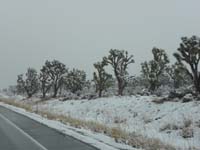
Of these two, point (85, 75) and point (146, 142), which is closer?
point (146, 142)

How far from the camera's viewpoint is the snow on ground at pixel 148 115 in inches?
747

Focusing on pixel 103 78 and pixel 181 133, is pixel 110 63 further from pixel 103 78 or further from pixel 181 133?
pixel 181 133

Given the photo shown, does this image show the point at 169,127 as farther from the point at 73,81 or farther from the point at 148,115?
the point at 73,81

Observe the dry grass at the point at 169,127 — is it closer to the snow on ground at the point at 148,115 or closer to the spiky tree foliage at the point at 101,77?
the snow on ground at the point at 148,115

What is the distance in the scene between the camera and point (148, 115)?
28766mm

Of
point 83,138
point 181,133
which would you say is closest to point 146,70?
point 181,133

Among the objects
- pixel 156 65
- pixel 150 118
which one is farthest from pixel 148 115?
pixel 156 65

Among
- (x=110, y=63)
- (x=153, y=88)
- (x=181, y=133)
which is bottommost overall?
(x=181, y=133)

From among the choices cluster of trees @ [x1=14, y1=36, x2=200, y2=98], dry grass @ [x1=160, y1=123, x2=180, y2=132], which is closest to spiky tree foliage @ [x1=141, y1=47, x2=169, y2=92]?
cluster of trees @ [x1=14, y1=36, x2=200, y2=98]

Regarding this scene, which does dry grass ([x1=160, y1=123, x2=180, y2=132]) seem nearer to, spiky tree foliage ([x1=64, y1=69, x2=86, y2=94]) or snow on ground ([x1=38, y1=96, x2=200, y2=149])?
snow on ground ([x1=38, y1=96, x2=200, y2=149])

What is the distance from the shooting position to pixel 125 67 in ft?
194

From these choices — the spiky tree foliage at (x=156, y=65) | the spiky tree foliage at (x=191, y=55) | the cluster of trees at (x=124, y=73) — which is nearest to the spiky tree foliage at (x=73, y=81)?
the cluster of trees at (x=124, y=73)

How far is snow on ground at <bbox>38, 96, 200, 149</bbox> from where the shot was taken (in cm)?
1898

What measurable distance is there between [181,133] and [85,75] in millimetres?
74014
